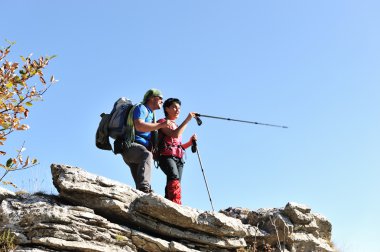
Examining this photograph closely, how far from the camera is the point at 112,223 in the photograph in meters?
8.99

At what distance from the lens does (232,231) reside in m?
10.3

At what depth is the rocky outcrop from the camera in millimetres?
8250

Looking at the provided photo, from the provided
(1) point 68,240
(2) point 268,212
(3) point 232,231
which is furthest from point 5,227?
(2) point 268,212

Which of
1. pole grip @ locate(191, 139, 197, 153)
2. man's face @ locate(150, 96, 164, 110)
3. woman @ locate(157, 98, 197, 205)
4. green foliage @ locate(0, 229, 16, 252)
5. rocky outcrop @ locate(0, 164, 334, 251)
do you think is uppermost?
man's face @ locate(150, 96, 164, 110)

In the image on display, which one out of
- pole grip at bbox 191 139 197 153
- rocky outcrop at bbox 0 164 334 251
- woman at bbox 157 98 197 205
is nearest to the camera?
rocky outcrop at bbox 0 164 334 251

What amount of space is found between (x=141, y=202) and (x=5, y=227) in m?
2.56

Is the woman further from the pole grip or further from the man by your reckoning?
the pole grip

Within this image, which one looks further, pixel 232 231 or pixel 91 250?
pixel 232 231

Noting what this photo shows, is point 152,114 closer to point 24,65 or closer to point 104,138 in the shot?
point 104,138

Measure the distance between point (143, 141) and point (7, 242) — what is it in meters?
3.53

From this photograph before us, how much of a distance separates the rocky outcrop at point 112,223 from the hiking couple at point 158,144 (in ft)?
1.84

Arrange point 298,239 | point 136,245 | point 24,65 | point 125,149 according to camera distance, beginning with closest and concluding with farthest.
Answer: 1. point 24,65
2. point 136,245
3. point 125,149
4. point 298,239

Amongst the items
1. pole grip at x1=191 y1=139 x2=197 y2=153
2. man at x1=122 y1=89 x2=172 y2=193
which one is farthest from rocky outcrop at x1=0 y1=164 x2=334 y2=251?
pole grip at x1=191 y1=139 x2=197 y2=153

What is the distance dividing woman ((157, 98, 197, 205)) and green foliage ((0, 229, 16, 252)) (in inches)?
137
